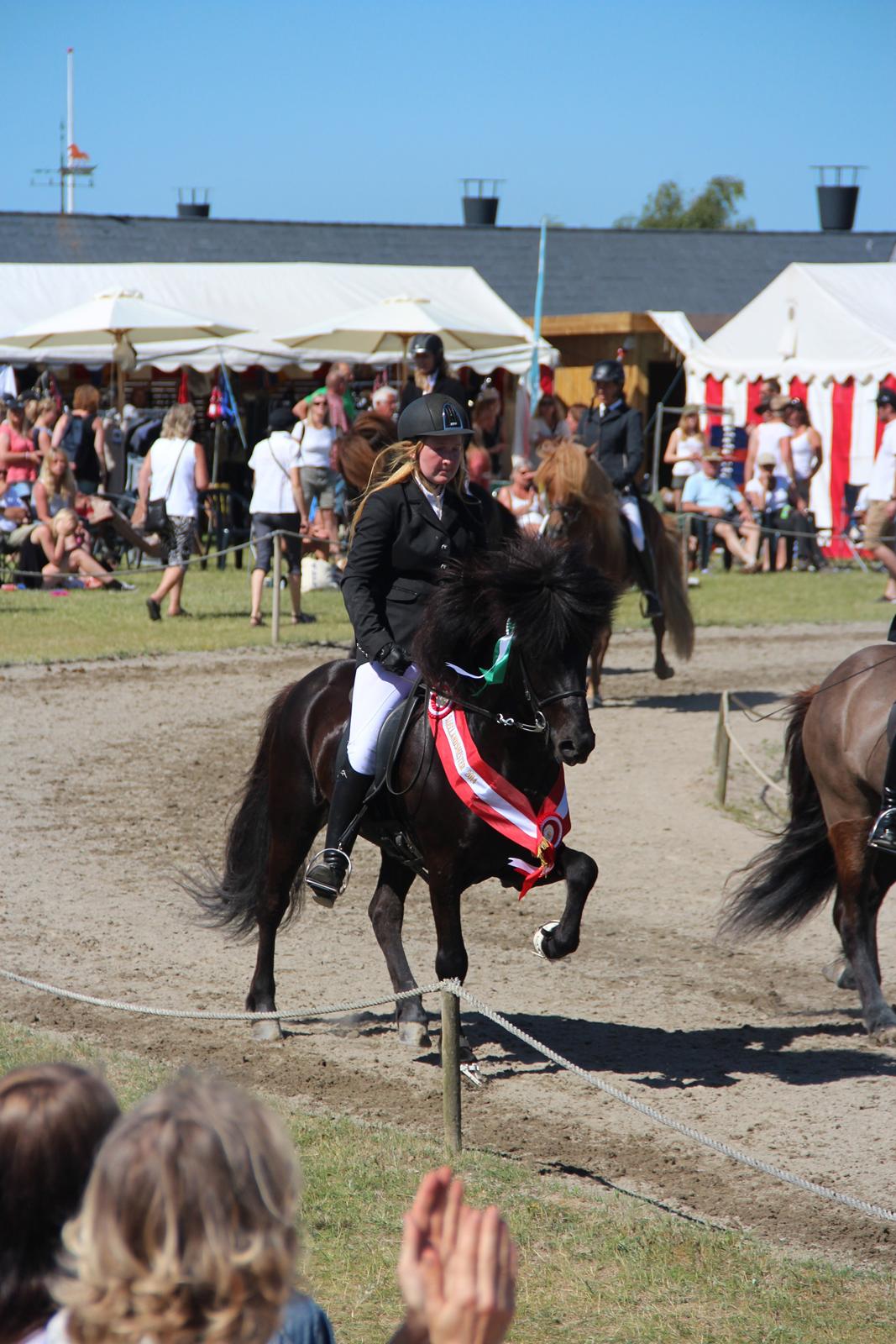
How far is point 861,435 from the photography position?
2442 cm

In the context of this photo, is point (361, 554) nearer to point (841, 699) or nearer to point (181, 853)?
point (841, 699)

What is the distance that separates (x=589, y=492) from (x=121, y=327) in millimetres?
11634

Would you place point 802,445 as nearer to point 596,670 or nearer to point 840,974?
point 596,670

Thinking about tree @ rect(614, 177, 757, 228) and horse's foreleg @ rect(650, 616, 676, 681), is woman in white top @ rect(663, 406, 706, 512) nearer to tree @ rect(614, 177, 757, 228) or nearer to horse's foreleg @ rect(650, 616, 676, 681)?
horse's foreleg @ rect(650, 616, 676, 681)

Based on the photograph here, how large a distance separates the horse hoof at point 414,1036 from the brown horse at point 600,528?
5.11 meters

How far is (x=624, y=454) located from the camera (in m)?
13.2

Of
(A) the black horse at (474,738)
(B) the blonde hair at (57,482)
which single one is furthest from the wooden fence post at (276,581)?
(A) the black horse at (474,738)

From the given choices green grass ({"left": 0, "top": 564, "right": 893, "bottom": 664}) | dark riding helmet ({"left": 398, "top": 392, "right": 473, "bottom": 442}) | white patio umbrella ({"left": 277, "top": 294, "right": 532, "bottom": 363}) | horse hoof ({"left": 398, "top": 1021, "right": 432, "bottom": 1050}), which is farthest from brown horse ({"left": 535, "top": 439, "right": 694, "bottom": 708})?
white patio umbrella ({"left": 277, "top": 294, "right": 532, "bottom": 363})

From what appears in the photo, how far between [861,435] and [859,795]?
18.6 meters

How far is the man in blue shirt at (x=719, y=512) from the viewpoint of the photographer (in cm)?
2245

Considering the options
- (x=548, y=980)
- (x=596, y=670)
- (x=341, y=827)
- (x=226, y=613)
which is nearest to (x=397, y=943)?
(x=341, y=827)

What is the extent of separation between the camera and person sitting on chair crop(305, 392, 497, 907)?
5953 millimetres

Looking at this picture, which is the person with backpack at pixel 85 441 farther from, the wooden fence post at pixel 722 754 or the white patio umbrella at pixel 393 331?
the wooden fence post at pixel 722 754

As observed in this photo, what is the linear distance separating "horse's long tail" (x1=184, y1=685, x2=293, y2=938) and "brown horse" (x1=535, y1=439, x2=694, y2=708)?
4530 millimetres
